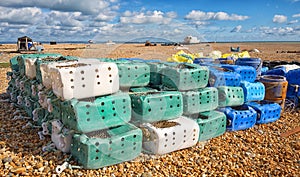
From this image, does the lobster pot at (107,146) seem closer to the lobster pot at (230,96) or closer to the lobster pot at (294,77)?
the lobster pot at (230,96)

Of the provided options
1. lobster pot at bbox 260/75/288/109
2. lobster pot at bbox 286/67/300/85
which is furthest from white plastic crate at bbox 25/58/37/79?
lobster pot at bbox 286/67/300/85

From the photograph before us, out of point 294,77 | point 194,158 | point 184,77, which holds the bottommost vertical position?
point 194,158

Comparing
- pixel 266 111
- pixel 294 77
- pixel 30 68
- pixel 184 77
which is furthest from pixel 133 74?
pixel 294 77

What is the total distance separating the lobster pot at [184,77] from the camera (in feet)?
15.1

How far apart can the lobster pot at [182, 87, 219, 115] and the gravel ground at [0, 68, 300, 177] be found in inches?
24.8

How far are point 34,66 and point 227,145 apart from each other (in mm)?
4113

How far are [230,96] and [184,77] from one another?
130cm

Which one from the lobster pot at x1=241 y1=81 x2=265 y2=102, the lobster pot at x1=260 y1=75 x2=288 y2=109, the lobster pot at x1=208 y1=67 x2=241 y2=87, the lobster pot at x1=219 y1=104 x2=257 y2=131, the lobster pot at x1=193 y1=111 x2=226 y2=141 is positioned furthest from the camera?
the lobster pot at x1=260 y1=75 x2=288 y2=109

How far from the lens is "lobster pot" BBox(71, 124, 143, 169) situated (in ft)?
11.4

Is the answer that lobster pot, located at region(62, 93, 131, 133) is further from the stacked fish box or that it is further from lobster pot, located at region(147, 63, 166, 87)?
lobster pot, located at region(147, 63, 166, 87)

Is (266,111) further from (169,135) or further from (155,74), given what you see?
(169,135)

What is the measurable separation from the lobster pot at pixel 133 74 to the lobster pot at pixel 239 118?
5.85ft

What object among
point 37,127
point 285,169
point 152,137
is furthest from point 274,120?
point 37,127

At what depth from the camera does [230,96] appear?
5297mm
